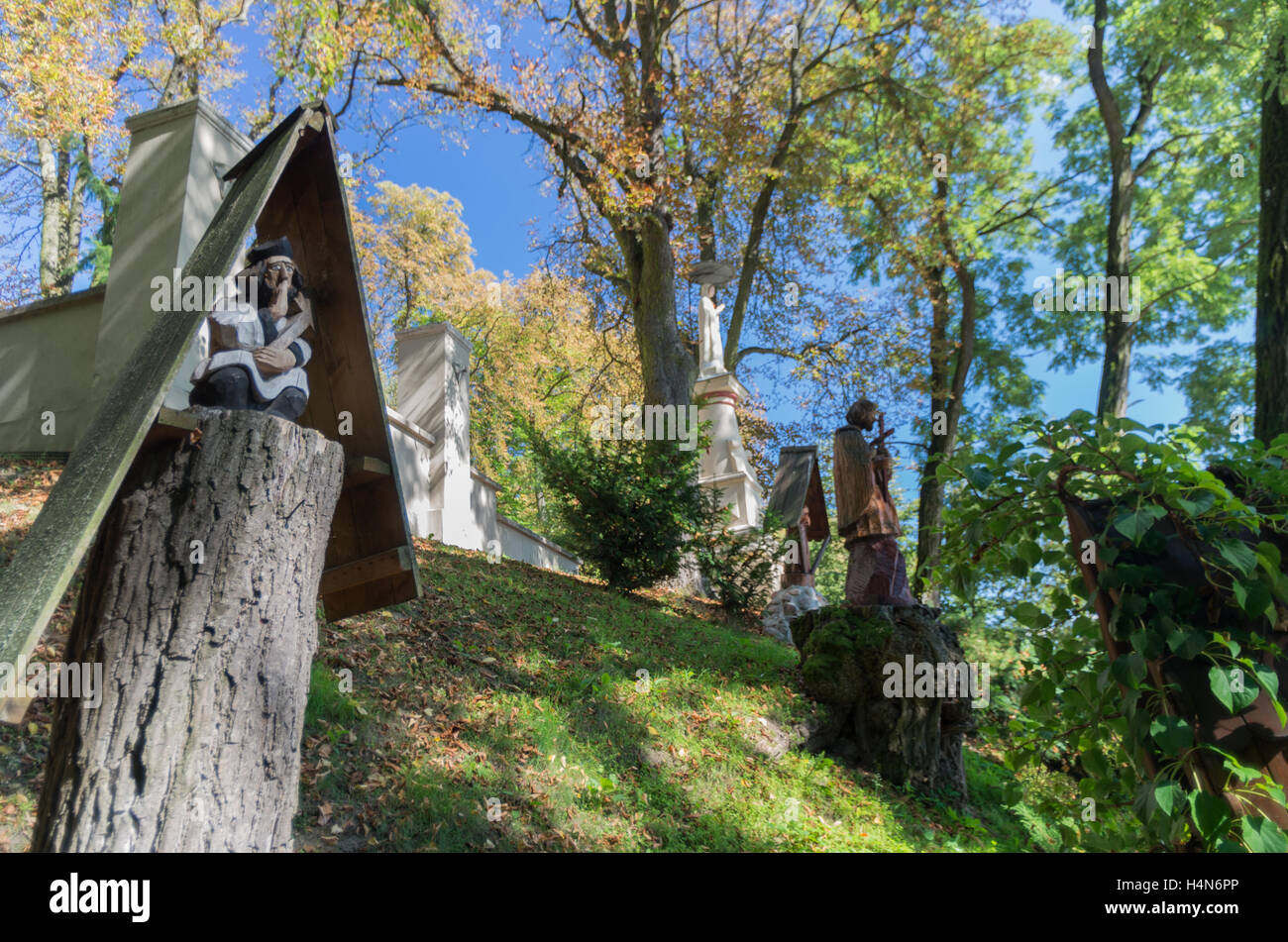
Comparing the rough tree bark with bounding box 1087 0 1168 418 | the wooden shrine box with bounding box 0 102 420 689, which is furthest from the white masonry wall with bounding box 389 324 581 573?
the rough tree bark with bounding box 1087 0 1168 418

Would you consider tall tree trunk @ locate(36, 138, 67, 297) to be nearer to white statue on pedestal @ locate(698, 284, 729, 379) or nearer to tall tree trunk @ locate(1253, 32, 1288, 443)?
white statue on pedestal @ locate(698, 284, 729, 379)

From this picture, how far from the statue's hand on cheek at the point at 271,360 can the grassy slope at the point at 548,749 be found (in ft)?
6.86

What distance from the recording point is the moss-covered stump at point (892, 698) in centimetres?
643

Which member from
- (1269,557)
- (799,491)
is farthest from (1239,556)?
(799,491)

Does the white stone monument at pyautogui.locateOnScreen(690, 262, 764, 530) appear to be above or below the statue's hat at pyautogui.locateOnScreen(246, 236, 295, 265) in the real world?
above

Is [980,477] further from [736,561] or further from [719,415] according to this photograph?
[719,415]

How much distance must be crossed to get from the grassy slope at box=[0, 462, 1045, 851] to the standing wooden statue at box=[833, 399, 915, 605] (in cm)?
124

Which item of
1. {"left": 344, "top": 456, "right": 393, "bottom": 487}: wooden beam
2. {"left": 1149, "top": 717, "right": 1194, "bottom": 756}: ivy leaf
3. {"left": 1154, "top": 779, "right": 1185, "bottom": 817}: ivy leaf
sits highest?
{"left": 344, "top": 456, "right": 393, "bottom": 487}: wooden beam

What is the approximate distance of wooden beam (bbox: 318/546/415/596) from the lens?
3.54m

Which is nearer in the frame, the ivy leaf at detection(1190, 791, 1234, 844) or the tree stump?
the ivy leaf at detection(1190, 791, 1234, 844)

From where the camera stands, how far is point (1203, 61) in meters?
9.08

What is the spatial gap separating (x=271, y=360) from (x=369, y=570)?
1.08 metres

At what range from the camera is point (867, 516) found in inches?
315
